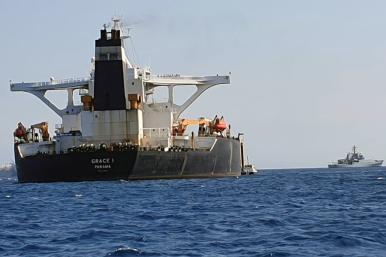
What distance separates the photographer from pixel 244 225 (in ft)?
96.4

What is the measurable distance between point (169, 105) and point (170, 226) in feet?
189

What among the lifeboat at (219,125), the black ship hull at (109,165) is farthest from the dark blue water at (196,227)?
the lifeboat at (219,125)

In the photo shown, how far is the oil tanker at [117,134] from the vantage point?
73.9m

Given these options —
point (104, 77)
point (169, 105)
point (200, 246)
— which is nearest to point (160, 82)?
point (169, 105)

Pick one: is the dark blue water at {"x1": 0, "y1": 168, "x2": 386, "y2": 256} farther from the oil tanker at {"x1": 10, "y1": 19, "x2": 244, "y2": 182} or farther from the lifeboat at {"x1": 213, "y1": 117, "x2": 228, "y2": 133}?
the lifeboat at {"x1": 213, "y1": 117, "x2": 228, "y2": 133}

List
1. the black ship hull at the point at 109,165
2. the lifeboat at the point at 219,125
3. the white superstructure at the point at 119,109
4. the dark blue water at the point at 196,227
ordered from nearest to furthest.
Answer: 1. the dark blue water at the point at 196,227
2. the black ship hull at the point at 109,165
3. the white superstructure at the point at 119,109
4. the lifeboat at the point at 219,125

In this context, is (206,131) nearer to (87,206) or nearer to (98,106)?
(98,106)

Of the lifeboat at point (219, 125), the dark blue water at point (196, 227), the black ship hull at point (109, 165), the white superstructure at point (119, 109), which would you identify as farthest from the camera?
the lifeboat at point (219, 125)

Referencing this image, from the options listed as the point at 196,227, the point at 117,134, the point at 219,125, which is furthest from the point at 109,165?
the point at 196,227

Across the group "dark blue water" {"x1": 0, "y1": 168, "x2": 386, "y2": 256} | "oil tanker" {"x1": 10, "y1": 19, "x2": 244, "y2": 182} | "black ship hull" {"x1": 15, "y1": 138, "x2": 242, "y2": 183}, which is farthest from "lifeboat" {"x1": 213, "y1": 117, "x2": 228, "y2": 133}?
"dark blue water" {"x1": 0, "y1": 168, "x2": 386, "y2": 256}

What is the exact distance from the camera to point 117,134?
265 feet

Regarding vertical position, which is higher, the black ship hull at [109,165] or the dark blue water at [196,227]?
the black ship hull at [109,165]

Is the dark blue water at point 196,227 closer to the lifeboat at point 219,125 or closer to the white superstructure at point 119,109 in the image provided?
the white superstructure at point 119,109

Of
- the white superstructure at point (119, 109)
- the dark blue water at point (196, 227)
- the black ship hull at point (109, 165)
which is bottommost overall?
the dark blue water at point (196, 227)
